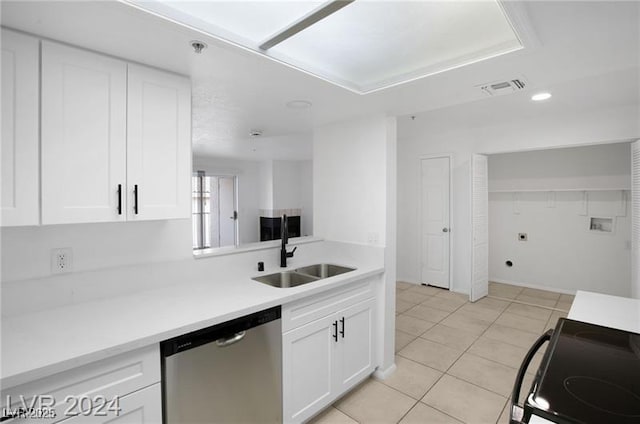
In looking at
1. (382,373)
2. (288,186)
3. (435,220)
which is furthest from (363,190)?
(288,186)

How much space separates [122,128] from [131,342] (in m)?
1.01

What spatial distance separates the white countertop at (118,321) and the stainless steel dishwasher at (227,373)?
7cm

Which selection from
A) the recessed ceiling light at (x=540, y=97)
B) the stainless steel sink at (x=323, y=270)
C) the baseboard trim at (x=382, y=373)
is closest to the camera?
the baseboard trim at (x=382, y=373)

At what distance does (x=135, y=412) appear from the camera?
1.25 metres

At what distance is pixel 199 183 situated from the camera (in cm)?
664

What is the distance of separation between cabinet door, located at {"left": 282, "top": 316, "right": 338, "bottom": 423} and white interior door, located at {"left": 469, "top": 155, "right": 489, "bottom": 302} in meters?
3.01

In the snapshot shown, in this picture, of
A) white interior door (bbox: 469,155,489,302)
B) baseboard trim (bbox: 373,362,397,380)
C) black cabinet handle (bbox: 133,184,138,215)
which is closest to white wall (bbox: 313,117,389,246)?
baseboard trim (bbox: 373,362,397,380)

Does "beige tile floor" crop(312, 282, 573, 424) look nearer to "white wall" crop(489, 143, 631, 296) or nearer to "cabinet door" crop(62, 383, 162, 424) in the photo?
"white wall" crop(489, 143, 631, 296)

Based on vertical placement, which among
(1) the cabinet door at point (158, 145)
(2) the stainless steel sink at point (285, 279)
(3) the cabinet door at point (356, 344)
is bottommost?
(3) the cabinet door at point (356, 344)

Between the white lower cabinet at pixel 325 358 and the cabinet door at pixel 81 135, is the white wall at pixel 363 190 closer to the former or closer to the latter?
the white lower cabinet at pixel 325 358

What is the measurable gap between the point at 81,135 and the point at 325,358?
1.83m

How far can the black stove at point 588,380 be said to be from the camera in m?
0.70

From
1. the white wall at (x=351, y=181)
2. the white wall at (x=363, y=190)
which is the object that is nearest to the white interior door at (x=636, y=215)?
the white wall at (x=363, y=190)

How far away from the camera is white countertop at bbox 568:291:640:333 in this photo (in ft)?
4.52
